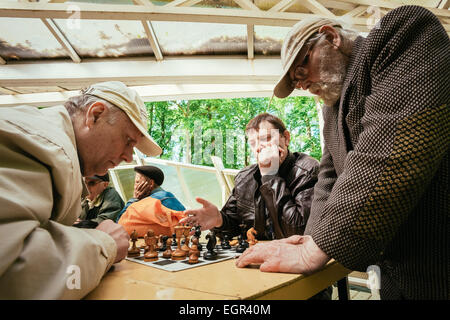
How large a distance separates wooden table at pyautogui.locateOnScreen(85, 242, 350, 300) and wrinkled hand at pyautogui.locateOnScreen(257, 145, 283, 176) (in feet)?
4.34

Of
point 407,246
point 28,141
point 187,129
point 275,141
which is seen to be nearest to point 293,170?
point 275,141

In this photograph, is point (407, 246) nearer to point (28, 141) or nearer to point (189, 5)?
point (28, 141)

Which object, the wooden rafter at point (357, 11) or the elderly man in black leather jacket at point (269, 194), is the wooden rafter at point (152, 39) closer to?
the elderly man in black leather jacket at point (269, 194)

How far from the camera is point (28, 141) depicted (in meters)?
0.84

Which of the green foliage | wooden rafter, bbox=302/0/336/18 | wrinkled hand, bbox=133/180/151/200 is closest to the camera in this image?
wooden rafter, bbox=302/0/336/18

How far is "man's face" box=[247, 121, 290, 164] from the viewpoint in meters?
2.65

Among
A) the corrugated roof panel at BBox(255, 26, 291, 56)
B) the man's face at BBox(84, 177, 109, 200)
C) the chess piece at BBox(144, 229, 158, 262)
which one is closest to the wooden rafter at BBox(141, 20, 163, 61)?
the corrugated roof panel at BBox(255, 26, 291, 56)

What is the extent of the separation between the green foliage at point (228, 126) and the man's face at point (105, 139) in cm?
1260

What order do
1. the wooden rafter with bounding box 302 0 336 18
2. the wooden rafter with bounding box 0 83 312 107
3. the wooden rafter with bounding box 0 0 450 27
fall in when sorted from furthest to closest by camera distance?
the wooden rafter with bounding box 0 83 312 107 → the wooden rafter with bounding box 302 0 336 18 → the wooden rafter with bounding box 0 0 450 27

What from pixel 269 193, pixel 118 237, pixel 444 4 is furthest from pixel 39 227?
pixel 444 4

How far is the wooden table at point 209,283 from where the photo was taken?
2.68 ft

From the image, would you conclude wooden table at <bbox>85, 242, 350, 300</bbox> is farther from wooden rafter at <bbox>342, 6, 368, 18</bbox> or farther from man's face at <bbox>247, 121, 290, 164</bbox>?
wooden rafter at <bbox>342, 6, 368, 18</bbox>

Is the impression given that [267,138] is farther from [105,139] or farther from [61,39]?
[61,39]

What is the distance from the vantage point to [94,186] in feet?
14.0
